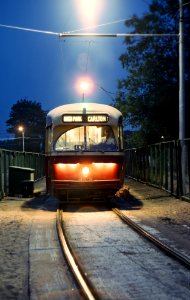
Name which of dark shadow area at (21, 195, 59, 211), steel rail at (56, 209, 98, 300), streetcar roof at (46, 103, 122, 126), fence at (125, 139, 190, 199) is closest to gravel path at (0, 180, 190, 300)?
dark shadow area at (21, 195, 59, 211)

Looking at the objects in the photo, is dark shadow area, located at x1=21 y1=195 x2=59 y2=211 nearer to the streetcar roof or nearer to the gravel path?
the gravel path

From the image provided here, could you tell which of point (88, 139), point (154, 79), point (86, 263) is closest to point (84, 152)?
point (88, 139)

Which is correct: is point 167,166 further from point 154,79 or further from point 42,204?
point 154,79

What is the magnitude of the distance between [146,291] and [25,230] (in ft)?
19.6

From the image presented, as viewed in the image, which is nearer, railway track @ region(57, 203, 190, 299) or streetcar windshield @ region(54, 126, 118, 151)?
railway track @ region(57, 203, 190, 299)

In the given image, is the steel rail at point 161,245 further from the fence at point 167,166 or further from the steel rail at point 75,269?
the fence at point 167,166

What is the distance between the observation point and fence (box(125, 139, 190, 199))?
19953mm

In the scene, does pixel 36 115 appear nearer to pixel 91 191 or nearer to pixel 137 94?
pixel 137 94

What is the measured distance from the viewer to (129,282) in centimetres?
743

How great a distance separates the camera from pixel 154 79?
121ft

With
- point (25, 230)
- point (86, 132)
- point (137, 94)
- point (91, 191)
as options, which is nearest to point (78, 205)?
point (91, 191)

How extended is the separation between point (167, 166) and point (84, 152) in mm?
6522

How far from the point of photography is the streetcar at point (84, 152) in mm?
17125

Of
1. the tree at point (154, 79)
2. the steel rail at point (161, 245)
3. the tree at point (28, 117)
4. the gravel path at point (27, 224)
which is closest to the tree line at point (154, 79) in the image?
the tree at point (154, 79)
